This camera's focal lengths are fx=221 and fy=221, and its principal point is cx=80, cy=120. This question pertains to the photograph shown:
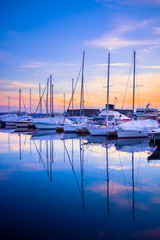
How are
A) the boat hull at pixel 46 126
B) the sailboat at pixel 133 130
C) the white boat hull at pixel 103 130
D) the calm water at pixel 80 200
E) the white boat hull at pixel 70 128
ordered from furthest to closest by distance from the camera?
the boat hull at pixel 46 126, the white boat hull at pixel 70 128, the white boat hull at pixel 103 130, the sailboat at pixel 133 130, the calm water at pixel 80 200

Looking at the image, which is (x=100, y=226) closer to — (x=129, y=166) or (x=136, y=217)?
(x=136, y=217)

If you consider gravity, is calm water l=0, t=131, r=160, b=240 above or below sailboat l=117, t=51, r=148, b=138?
below

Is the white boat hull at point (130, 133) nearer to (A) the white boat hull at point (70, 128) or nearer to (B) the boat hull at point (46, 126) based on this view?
(A) the white boat hull at point (70, 128)

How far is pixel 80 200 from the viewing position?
26.8 ft

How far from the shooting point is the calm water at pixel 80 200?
19.9 feet

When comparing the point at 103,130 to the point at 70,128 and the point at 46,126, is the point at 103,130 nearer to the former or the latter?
the point at 70,128

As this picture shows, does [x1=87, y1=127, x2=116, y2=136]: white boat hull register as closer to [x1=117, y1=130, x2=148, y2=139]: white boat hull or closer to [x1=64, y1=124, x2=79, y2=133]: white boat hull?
[x1=117, y1=130, x2=148, y2=139]: white boat hull

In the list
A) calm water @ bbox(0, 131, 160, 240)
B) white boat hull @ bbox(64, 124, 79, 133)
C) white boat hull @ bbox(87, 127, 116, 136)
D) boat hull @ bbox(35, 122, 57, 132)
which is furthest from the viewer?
boat hull @ bbox(35, 122, 57, 132)

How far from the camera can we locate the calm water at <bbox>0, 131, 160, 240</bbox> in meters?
6.06

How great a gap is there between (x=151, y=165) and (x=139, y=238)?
8.97 metres

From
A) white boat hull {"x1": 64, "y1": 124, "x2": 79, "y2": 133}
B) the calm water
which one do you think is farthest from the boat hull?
the calm water

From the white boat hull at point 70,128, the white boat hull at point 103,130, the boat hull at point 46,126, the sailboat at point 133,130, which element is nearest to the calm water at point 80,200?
the sailboat at point 133,130

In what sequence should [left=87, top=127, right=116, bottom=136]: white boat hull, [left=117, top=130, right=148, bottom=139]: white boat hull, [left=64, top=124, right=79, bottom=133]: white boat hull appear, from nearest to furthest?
[left=117, top=130, right=148, bottom=139]: white boat hull, [left=87, top=127, right=116, bottom=136]: white boat hull, [left=64, top=124, right=79, bottom=133]: white boat hull

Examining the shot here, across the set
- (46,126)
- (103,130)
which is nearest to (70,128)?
(103,130)
